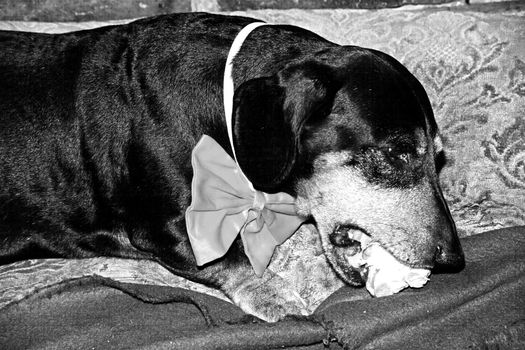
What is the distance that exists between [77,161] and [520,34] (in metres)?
2.37

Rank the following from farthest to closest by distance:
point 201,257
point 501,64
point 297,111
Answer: point 501,64
point 201,257
point 297,111

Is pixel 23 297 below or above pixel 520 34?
below

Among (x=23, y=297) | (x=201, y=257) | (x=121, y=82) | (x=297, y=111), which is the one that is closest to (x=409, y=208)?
(x=297, y=111)

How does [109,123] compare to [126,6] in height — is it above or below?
below

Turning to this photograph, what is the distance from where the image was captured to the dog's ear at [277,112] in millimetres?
2906

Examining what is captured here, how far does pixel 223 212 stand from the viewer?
3.23 metres

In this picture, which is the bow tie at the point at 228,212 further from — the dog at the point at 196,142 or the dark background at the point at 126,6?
the dark background at the point at 126,6

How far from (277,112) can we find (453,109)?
140 centimetres

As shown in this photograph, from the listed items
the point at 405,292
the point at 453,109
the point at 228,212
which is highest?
the point at 453,109

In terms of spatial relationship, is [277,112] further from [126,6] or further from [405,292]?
[126,6]

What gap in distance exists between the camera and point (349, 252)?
3225mm

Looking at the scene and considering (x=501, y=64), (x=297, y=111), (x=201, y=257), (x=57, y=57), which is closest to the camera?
(x=297, y=111)

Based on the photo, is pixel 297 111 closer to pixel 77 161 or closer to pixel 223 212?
pixel 223 212

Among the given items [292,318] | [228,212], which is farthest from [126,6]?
[292,318]
